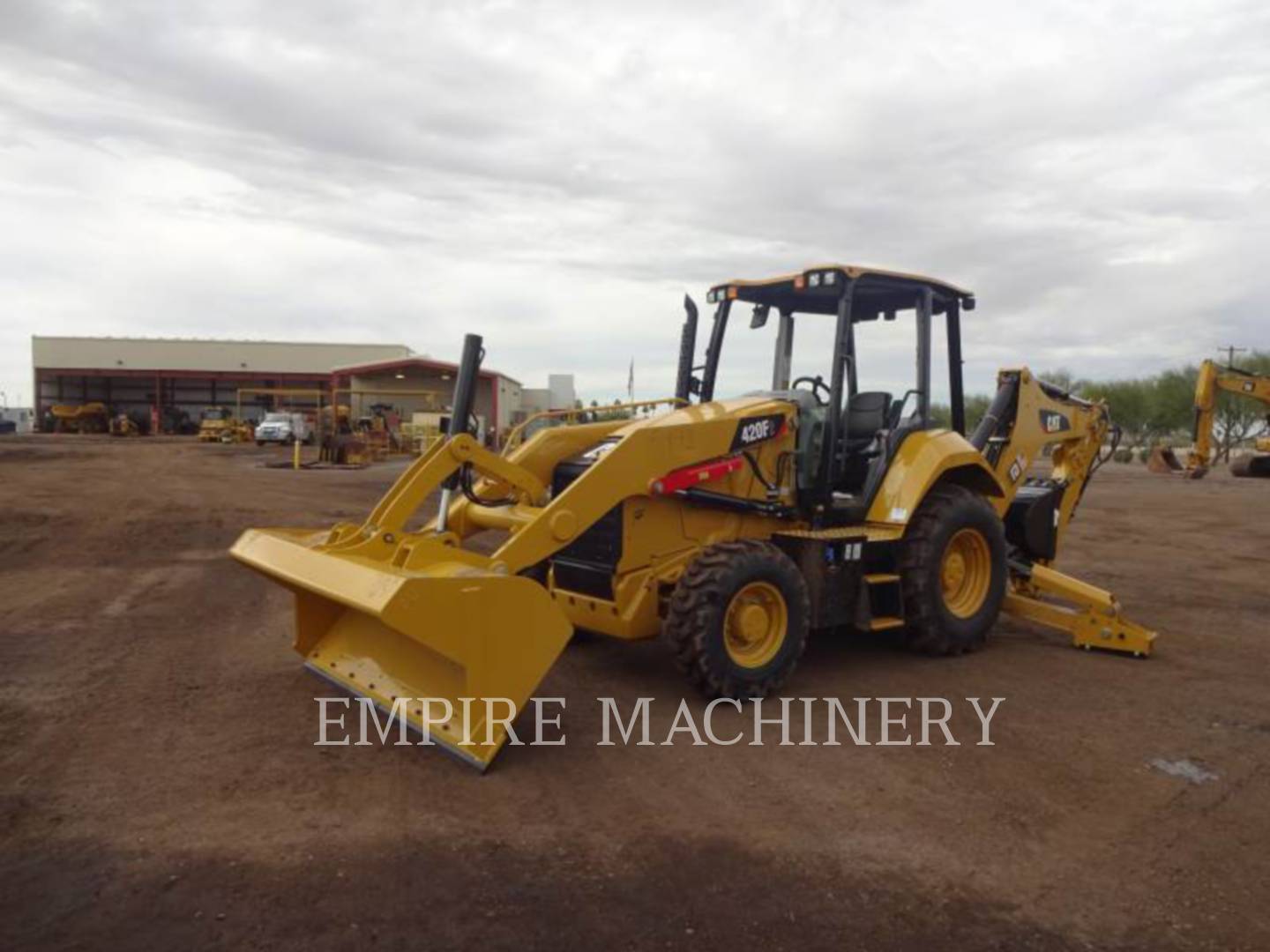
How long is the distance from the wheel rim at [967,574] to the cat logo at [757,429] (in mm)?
1727

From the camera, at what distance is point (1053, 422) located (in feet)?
26.6

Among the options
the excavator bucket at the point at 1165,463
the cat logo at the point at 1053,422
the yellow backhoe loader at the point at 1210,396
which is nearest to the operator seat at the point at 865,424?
the cat logo at the point at 1053,422

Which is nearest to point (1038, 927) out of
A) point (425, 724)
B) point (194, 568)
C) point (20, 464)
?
point (425, 724)

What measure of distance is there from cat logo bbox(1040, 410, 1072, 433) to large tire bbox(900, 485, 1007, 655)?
129cm

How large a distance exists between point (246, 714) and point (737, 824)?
281 centimetres

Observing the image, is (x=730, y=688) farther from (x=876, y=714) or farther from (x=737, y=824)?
(x=737, y=824)

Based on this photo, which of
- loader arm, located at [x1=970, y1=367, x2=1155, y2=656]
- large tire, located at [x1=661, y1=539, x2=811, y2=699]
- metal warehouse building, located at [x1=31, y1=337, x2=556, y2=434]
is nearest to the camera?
large tire, located at [x1=661, y1=539, x2=811, y2=699]

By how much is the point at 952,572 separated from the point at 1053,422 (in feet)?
6.18

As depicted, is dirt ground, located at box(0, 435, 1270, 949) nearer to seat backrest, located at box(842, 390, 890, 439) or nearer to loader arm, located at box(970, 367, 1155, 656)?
loader arm, located at box(970, 367, 1155, 656)

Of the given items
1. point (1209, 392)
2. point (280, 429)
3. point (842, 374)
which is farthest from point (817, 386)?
point (280, 429)

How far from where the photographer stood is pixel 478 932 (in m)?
3.23

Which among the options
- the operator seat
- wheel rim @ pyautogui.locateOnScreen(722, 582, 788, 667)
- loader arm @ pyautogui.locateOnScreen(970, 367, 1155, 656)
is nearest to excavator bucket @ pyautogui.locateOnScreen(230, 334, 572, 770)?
wheel rim @ pyautogui.locateOnScreen(722, 582, 788, 667)

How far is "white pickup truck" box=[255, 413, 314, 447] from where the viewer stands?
4088 cm

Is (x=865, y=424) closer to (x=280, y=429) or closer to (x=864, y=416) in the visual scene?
(x=864, y=416)
